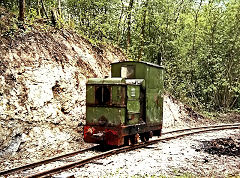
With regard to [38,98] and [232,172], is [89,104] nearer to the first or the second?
[38,98]

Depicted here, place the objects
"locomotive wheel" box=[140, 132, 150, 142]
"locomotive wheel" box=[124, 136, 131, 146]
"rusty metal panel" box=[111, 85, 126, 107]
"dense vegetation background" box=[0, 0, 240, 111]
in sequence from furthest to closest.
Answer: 1. "dense vegetation background" box=[0, 0, 240, 111]
2. "locomotive wheel" box=[140, 132, 150, 142]
3. "locomotive wheel" box=[124, 136, 131, 146]
4. "rusty metal panel" box=[111, 85, 126, 107]

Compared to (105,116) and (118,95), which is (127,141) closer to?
(105,116)

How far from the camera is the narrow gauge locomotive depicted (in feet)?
33.4

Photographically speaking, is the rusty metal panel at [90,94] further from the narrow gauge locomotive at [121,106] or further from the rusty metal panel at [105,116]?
the rusty metal panel at [105,116]

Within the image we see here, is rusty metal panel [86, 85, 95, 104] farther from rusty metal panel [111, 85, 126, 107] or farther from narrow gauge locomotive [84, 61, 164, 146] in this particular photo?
rusty metal panel [111, 85, 126, 107]

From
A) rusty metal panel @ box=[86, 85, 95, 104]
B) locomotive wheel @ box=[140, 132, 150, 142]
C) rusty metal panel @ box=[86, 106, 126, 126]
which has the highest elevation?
rusty metal panel @ box=[86, 85, 95, 104]

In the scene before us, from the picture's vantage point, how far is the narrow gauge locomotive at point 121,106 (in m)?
10.2

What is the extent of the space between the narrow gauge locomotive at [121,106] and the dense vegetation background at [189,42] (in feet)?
31.3

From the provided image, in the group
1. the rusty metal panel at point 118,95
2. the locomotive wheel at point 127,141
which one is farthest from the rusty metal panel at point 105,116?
the locomotive wheel at point 127,141

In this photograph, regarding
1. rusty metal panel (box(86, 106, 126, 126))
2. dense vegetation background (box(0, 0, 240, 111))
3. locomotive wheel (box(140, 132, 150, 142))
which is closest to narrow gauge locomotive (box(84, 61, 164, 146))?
rusty metal panel (box(86, 106, 126, 126))

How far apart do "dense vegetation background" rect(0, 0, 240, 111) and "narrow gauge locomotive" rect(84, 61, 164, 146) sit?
9535 millimetres

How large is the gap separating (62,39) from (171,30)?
424 inches

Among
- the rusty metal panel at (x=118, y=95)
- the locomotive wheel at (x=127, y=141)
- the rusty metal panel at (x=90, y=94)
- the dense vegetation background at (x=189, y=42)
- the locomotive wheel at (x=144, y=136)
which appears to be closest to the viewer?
the rusty metal panel at (x=118, y=95)

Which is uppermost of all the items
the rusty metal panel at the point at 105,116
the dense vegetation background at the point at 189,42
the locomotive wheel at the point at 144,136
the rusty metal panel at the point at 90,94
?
the dense vegetation background at the point at 189,42
